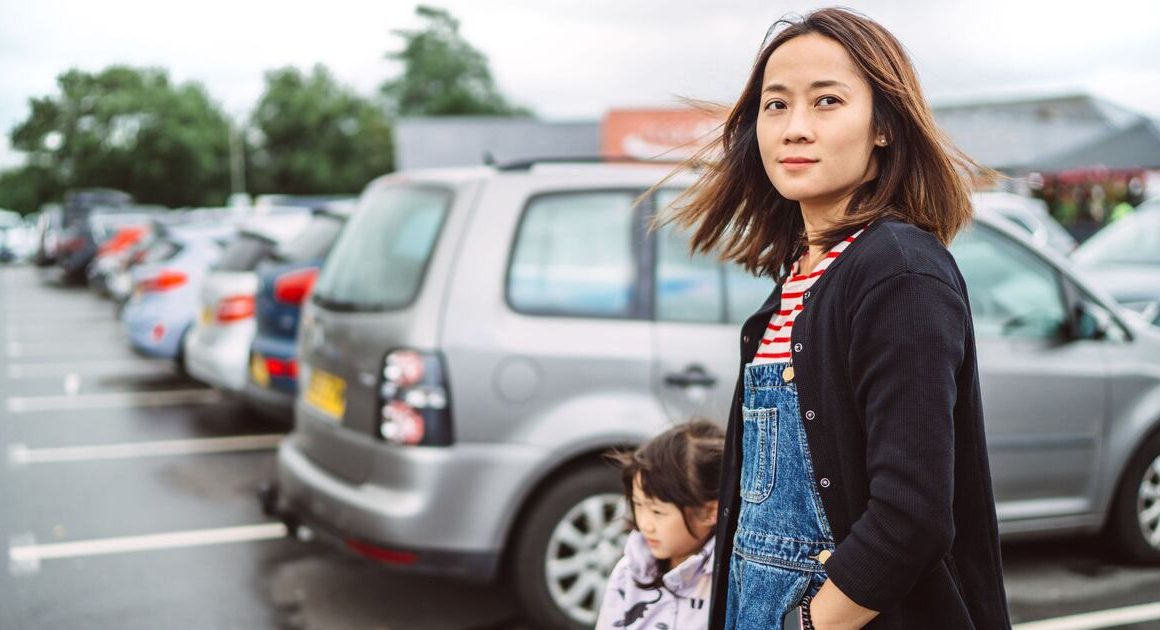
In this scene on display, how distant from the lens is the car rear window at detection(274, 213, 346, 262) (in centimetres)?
664

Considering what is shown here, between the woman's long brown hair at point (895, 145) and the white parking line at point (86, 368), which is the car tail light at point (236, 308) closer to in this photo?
the white parking line at point (86, 368)

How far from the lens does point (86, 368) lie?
1164 centimetres

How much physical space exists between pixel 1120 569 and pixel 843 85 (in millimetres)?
3897

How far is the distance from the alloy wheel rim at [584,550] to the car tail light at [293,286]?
10.2 feet

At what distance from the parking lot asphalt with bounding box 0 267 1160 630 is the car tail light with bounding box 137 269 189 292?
1.22 meters

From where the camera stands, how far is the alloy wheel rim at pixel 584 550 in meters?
3.73

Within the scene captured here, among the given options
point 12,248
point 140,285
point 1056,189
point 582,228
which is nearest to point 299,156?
point 12,248

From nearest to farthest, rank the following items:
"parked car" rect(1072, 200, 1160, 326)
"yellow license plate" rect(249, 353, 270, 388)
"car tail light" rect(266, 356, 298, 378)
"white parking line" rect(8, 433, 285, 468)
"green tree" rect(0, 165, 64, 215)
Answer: "car tail light" rect(266, 356, 298, 378)
"yellow license plate" rect(249, 353, 270, 388)
"parked car" rect(1072, 200, 1160, 326)
"white parking line" rect(8, 433, 285, 468)
"green tree" rect(0, 165, 64, 215)

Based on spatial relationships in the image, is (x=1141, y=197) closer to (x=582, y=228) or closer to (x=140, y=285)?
(x=140, y=285)

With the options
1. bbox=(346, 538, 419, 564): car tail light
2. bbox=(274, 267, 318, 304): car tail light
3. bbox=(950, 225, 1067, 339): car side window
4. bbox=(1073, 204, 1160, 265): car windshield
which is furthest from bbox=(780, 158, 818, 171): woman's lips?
bbox=(1073, 204, 1160, 265): car windshield

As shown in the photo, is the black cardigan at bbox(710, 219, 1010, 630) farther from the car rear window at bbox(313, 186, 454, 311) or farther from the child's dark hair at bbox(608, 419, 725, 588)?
the car rear window at bbox(313, 186, 454, 311)

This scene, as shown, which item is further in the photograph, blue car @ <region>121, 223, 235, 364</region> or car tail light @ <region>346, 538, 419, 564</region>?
blue car @ <region>121, 223, 235, 364</region>

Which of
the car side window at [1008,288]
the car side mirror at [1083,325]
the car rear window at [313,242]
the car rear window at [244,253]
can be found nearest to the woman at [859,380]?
the car side window at [1008,288]

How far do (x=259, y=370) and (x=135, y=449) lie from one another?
1.71 metres
